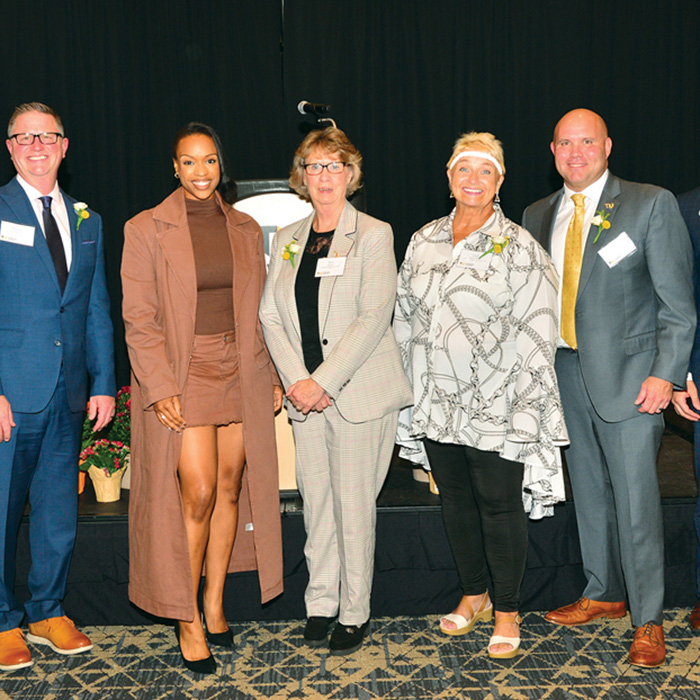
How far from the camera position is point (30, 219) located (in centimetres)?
281

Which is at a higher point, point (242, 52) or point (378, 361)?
point (242, 52)

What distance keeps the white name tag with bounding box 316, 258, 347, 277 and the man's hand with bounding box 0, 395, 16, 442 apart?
1127mm

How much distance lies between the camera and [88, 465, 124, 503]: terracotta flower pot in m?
3.33

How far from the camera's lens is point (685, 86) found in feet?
16.8

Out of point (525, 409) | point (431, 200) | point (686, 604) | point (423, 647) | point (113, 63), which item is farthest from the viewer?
point (431, 200)

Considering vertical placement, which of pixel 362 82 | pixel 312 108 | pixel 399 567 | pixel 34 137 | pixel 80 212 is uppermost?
pixel 362 82

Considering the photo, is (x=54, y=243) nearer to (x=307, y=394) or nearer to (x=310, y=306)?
(x=310, y=306)

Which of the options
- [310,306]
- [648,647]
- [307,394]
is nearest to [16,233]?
[310,306]

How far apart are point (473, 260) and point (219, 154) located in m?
0.91

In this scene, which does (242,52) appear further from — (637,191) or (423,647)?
(423,647)

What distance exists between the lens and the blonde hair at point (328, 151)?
2.77m

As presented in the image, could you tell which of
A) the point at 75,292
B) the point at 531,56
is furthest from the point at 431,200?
the point at 75,292

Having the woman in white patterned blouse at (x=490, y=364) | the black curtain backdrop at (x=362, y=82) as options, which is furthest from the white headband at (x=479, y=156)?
the black curtain backdrop at (x=362, y=82)

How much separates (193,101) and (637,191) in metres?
2.92
